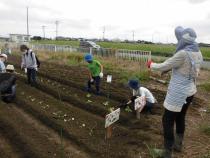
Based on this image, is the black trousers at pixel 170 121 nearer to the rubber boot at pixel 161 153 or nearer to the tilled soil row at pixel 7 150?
the rubber boot at pixel 161 153

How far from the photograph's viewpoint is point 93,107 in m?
9.47

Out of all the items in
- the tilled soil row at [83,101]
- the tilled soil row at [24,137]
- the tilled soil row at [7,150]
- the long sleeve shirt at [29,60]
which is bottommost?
the tilled soil row at [7,150]

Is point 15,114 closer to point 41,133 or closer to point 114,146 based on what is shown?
point 41,133

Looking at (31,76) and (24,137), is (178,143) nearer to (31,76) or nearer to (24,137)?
(24,137)

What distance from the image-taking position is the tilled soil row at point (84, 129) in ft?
20.8

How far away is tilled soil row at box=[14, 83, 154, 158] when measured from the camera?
634cm

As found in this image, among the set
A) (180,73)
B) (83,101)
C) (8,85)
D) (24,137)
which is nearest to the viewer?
(180,73)

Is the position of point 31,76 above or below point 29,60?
below

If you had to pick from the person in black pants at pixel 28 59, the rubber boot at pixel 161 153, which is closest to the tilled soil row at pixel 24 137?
the rubber boot at pixel 161 153

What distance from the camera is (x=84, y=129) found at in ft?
25.0

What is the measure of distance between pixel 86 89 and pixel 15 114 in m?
3.45

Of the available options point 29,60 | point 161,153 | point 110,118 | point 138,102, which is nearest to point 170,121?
point 161,153

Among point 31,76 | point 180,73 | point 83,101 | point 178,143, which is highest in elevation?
point 180,73

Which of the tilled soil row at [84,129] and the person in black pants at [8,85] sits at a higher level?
the person in black pants at [8,85]
